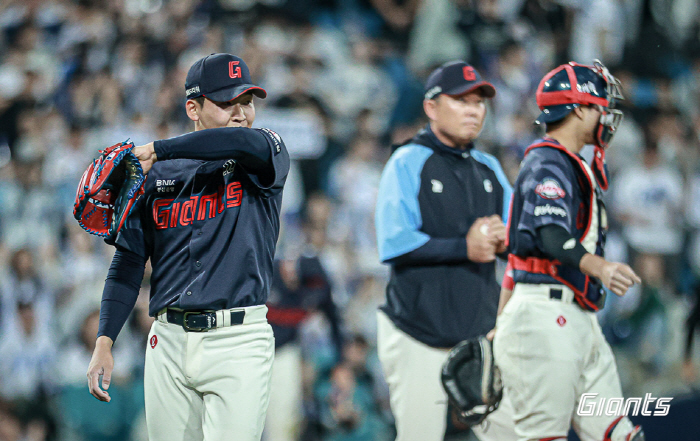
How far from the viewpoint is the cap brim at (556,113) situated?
3.48m

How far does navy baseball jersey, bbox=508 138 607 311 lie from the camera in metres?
3.25

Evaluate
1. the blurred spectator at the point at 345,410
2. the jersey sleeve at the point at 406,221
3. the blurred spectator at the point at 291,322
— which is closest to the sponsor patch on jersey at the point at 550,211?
the jersey sleeve at the point at 406,221

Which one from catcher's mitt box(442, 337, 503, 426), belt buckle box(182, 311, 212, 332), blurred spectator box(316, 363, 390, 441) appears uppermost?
belt buckle box(182, 311, 212, 332)

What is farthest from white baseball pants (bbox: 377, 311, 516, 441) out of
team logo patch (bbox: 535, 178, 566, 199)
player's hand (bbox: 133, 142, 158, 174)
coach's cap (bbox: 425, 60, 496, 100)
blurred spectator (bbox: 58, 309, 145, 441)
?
blurred spectator (bbox: 58, 309, 145, 441)

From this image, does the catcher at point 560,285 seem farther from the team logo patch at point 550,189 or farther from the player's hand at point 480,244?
the player's hand at point 480,244

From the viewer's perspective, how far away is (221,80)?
2865mm

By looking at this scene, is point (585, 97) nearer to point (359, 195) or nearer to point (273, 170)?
point (273, 170)

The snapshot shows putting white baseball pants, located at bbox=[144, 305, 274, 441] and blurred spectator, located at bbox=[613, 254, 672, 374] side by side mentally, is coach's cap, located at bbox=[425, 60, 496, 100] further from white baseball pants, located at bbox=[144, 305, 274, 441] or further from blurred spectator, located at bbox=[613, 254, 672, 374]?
blurred spectator, located at bbox=[613, 254, 672, 374]

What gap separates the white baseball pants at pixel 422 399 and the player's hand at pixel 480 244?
20.3 inches

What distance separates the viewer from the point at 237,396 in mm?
2584

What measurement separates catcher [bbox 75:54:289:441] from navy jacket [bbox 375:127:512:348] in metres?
1.18

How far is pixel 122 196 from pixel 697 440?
4.07 metres

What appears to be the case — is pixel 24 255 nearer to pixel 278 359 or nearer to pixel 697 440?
pixel 278 359

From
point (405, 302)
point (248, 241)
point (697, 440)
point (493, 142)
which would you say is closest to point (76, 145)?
point (493, 142)
